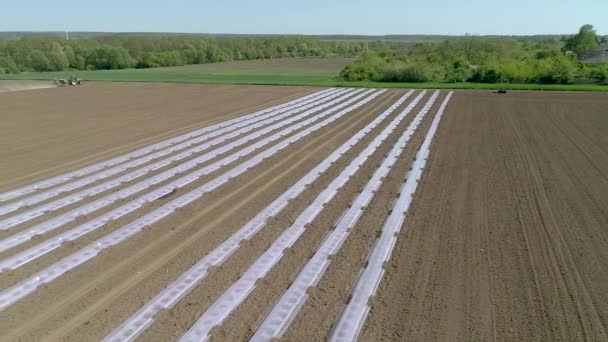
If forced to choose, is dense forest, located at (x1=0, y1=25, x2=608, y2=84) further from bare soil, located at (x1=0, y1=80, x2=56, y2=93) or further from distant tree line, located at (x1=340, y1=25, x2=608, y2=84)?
bare soil, located at (x1=0, y1=80, x2=56, y2=93)

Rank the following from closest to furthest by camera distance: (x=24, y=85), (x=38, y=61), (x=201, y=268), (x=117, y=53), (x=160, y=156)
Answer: (x=201, y=268), (x=160, y=156), (x=24, y=85), (x=38, y=61), (x=117, y=53)

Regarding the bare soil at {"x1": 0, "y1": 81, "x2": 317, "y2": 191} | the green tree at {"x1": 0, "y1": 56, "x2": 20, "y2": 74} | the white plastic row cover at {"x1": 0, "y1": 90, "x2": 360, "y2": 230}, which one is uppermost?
the green tree at {"x1": 0, "y1": 56, "x2": 20, "y2": 74}

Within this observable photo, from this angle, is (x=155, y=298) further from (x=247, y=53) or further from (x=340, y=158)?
(x=247, y=53)

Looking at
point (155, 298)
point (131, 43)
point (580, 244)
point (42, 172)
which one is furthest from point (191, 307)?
point (131, 43)

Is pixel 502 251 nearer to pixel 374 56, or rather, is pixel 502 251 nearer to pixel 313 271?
pixel 313 271

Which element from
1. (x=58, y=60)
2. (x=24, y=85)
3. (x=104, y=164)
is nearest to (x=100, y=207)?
(x=104, y=164)

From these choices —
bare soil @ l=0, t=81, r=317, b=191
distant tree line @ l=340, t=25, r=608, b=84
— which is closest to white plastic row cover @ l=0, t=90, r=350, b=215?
bare soil @ l=0, t=81, r=317, b=191
